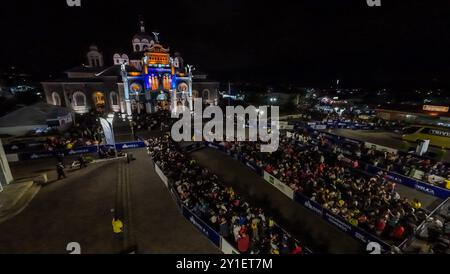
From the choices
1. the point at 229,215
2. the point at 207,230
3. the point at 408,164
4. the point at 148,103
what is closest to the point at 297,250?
the point at 229,215

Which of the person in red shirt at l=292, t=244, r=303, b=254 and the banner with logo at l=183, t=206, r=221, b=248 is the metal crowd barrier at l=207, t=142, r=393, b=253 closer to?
the person in red shirt at l=292, t=244, r=303, b=254

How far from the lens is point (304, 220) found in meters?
11.2

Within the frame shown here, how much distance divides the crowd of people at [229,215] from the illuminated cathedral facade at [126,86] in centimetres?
2985

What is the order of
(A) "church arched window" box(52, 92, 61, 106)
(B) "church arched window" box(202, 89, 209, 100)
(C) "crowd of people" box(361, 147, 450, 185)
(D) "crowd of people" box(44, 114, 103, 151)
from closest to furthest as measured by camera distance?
(C) "crowd of people" box(361, 147, 450, 185) < (D) "crowd of people" box(44, 114, 103, 151) < (A) "church arched window" box(52, 92, 61, 106) < (B) "church arched window" box(202, 89, 209, 100)

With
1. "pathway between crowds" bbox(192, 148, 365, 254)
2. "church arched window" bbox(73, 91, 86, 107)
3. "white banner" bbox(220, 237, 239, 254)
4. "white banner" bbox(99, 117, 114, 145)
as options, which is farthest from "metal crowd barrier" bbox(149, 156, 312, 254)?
"church arched window" bbox(73, 91, 86, 107)

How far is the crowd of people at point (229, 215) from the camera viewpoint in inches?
329

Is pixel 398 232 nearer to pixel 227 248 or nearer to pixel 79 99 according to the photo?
pixel 227 248

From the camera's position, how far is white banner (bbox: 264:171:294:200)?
43.0ft

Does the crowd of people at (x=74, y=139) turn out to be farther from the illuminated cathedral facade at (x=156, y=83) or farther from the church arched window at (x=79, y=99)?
the church arched window at (x=79, y=99)

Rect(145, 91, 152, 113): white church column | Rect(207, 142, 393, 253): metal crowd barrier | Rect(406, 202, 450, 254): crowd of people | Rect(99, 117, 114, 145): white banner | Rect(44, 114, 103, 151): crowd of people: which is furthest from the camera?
Rect(145, 91, 152, 113): white church column

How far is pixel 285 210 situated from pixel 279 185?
2.08 meters

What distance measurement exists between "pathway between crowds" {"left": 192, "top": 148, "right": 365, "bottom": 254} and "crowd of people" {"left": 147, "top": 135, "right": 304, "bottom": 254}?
1303 millimetres
